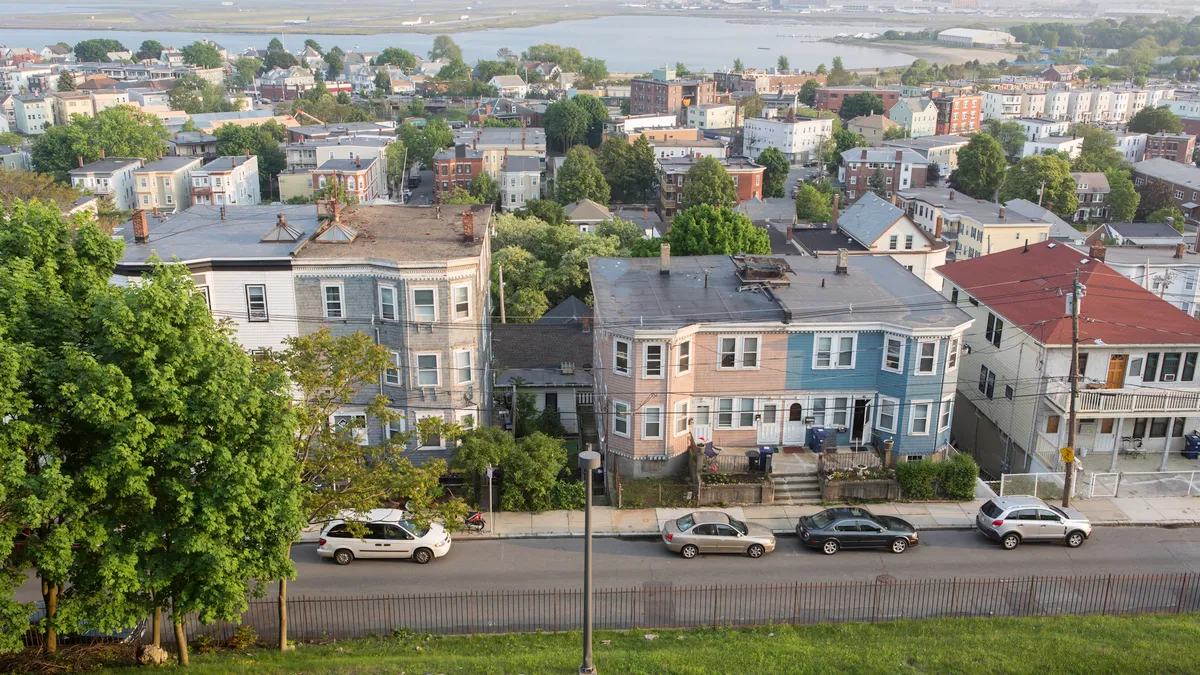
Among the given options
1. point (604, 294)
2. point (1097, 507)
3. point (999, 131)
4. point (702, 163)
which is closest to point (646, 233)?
point (702, 163)

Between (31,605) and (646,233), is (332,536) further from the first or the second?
(646,233)

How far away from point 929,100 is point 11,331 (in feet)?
623

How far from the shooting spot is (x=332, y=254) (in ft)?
115

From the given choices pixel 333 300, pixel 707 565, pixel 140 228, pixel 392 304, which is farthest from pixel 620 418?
pixel 140 228

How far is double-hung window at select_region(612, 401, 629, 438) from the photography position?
116ft

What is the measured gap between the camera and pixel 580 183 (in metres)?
115

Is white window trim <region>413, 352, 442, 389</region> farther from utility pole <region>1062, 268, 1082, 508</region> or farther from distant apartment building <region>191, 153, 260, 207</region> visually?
distant apartment building <region>191, 153, 260, 207</region>

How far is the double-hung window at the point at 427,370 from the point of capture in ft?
116

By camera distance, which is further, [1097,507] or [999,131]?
[999,131]

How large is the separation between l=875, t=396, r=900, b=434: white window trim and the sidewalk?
3259 millimetres

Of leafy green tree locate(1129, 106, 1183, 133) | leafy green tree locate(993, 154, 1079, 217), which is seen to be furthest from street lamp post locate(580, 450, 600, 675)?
leafy green tree locate(1129, 106, 1183, 133)

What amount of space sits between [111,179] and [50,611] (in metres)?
109

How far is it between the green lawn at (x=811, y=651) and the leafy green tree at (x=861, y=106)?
177m

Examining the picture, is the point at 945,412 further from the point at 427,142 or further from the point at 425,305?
the point at 427,142
